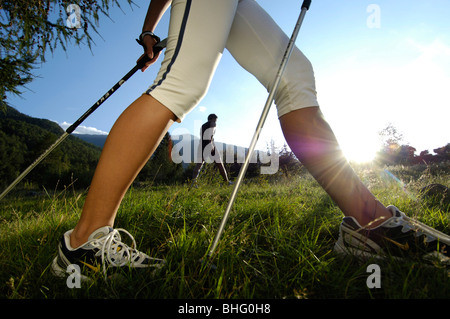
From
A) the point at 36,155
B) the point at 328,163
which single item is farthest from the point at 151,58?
the point at 36,155

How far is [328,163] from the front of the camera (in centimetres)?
142

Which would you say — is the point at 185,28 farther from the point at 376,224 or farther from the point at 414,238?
the point at 414,238

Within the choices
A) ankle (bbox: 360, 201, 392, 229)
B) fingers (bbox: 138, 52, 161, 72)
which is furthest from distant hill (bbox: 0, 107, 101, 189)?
ankle (bbox: 360, 201, 392, 229)

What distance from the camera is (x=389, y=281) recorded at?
3.46 ft

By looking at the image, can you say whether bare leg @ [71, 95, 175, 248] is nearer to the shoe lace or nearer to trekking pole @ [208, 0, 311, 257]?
the shoe lace

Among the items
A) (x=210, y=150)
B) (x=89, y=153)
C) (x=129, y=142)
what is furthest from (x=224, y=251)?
(x=89, y=153)

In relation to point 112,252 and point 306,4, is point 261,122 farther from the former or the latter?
point 112,252

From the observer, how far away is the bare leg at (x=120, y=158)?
1.13m

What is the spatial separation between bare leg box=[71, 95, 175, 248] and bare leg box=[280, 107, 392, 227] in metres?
0.80

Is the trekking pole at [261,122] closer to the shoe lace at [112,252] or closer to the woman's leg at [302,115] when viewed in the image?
the woman's leg at [302,115]

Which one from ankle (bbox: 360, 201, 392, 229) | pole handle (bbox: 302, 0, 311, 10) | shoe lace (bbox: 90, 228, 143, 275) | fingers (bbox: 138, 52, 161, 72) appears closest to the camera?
shoe lace (bbox: 90, 228, 143, 275)

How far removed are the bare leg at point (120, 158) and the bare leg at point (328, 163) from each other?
0.80 metres

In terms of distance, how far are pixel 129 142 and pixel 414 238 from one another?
60.5 inches

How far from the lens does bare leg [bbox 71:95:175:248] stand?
1127 mm
